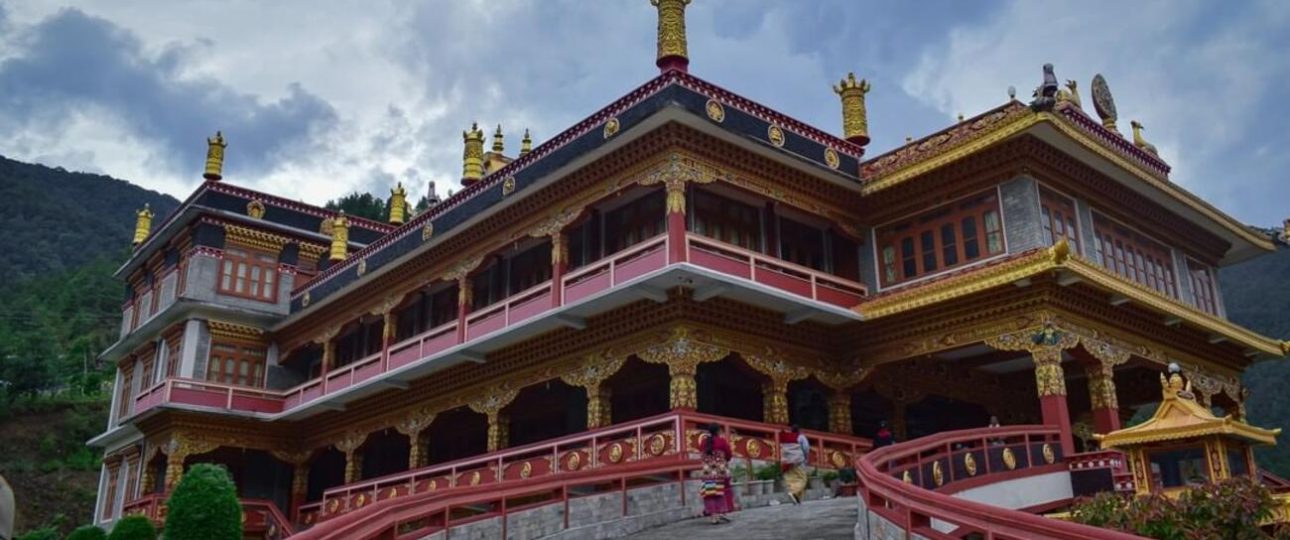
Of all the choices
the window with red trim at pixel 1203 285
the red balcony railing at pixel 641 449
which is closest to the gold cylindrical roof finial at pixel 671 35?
the red balcony railing at pixel 641 449

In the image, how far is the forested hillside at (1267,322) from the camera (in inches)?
1904

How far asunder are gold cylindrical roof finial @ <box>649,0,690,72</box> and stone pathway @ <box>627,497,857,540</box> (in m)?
8.28

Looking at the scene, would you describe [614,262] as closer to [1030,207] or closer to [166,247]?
[1030,207]

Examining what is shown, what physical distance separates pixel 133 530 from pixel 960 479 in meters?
17.0

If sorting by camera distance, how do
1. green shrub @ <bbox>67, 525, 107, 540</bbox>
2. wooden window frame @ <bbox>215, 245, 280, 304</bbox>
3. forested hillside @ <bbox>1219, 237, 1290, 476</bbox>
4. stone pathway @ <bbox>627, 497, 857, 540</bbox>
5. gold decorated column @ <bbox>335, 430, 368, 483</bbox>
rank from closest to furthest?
stone pathway @ <bbox>627, 497, 857, 540</bbox> < green shrub @ <bbox>67, 525, 107, 540</bbox> < gold decorated column @ <bbox>335, 430, 368, 483</bbox> < wooden window frame @ <bbox>215, 245, 280, 304</bbox> < forested hillside @ <bbox>1219, 237, 1290, 476</bbox>

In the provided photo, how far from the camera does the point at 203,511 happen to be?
16.6 m

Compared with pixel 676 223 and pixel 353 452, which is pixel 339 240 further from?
pixel 676 223

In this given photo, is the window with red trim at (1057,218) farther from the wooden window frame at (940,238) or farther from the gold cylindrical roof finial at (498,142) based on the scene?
the gold cylindrical roof finial at (498,142)

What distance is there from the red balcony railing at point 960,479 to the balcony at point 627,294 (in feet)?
14.5

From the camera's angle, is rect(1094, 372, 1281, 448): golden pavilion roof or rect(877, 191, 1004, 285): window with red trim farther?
rect(877, 191, 1004, 285): window with red trim

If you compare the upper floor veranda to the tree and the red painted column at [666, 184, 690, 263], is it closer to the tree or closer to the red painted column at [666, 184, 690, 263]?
the red painted column at [666, 184, 690, 263]

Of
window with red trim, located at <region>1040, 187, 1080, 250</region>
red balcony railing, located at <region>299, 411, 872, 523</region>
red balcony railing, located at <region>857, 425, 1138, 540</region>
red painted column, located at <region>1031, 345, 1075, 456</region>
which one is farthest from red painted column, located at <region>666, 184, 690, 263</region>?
window with red trim, located at <region>1040, 187, 1080, 250</region>

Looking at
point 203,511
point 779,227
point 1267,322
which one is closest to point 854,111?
point 779,227

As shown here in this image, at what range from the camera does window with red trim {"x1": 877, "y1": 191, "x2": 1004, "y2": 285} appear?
65.4 ft
